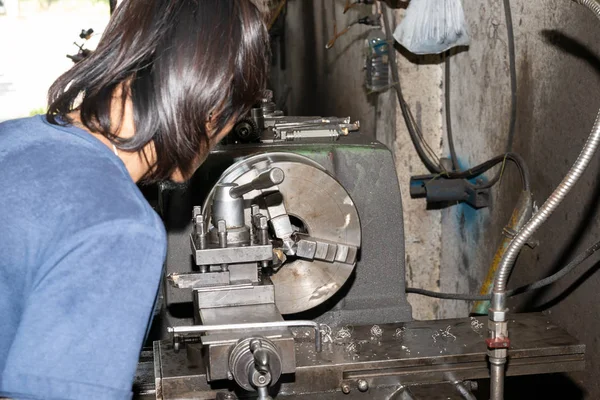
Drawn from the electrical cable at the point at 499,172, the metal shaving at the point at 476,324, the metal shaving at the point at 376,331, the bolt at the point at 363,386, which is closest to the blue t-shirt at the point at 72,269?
the bolt at the point at 363,386

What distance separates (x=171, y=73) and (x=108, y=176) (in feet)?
0.53

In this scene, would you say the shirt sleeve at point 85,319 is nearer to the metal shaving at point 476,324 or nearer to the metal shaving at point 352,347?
Result: the metal shaving at point 352,347

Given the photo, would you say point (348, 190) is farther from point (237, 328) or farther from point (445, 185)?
point (445, 185)

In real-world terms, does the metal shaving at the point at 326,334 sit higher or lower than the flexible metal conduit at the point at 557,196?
lower

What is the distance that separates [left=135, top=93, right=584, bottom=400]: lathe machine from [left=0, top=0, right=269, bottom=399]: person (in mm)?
280

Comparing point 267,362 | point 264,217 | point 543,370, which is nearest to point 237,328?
point 267,362

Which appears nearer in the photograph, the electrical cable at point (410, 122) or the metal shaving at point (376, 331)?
the metal shaving at point (376, 331)

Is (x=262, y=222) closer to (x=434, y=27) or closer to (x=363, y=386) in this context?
(x=363, y=386)

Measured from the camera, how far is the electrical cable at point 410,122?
8.26ft

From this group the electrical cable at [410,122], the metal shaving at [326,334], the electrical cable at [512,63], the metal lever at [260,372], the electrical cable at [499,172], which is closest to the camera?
the metal lever at [260,372]

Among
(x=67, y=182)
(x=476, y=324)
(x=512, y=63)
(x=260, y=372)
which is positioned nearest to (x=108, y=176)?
(x=67, y=182)

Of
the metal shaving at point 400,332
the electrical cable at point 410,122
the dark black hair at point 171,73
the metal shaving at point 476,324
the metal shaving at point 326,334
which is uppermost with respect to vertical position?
the dark black hair at point 171,73

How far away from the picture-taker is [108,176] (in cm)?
83

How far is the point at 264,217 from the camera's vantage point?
4.25 ft
